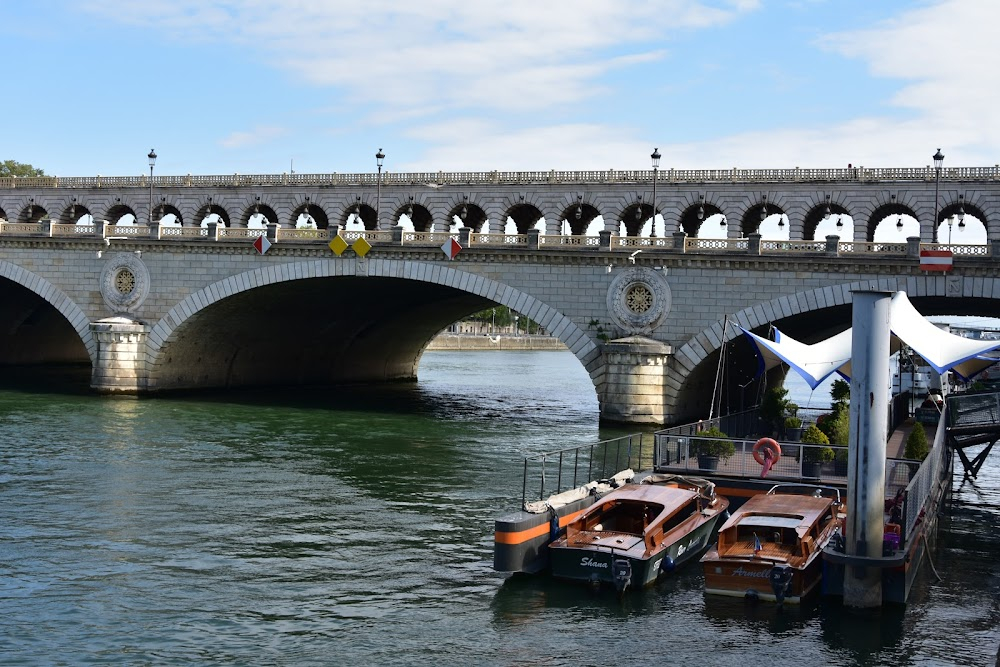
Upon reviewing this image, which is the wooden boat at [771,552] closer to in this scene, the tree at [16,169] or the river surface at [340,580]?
the river surface at [340,580]

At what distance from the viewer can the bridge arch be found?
69.8m

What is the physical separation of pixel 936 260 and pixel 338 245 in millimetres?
30720

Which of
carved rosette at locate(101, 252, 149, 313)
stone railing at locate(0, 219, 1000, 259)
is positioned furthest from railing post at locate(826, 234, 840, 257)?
carved rosette at locate(101, 252, 149, 313)

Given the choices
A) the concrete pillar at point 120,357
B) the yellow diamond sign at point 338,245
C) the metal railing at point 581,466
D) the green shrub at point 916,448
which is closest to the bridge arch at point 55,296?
the concrete pillar at point 120,357

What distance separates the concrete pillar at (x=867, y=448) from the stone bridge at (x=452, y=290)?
27.9 metres

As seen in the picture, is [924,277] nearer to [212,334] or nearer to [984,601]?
[984,601]

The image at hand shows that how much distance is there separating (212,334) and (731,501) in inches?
1813

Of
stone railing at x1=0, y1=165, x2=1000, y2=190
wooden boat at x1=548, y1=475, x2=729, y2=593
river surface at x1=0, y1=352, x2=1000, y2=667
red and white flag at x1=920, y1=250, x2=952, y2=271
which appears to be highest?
stone railing at x1=0, y1=165, x2=1000, y2=190

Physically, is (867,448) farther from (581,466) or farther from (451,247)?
(451,247)

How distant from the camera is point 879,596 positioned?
977 inches

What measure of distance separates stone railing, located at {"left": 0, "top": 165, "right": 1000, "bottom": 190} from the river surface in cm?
1517

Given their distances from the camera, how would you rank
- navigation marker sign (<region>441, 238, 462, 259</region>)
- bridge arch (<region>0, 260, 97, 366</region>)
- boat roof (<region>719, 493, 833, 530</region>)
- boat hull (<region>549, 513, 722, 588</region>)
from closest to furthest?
boat hull (<region>549, 513, 722, 588</region>)
boat roof (<region>719, 493, 833, 530</region>)
navigation marker sign (<region>441, 238, 462, 259</region>)
bridge arch (<region>0, 260, 97, 366</region>)

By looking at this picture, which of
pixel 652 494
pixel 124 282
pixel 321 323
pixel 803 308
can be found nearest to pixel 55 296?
pixel 124 282

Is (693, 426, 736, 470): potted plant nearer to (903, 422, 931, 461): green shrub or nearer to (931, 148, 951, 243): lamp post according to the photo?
(903, 422, 931, 461): green shrub
